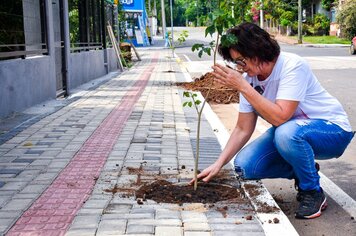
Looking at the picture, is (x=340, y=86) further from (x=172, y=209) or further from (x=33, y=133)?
(x=172, y=209)

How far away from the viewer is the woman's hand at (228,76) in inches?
142

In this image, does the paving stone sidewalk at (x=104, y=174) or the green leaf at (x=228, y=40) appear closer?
the paving stone sidewalk at (x=104, y=174)

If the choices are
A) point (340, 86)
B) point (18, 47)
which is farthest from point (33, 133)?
point (340, 86)

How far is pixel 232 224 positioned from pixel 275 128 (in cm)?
98

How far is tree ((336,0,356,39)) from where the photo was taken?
37.7m

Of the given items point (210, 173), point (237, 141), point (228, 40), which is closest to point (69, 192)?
point (210, 173)

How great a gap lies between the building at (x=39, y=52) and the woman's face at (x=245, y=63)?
5.14m

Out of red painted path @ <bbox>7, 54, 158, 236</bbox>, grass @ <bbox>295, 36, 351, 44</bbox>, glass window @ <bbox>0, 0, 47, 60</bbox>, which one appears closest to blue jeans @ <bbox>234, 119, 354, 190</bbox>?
red painted path @ <bbox>7, 54, 158, 236</bbox>

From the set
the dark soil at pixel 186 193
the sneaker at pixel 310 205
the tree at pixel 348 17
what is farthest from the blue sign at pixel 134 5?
the sneaker at pixel 310 205

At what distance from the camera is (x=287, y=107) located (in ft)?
12.5

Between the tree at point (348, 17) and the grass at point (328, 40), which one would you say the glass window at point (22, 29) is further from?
the grass at point (328, 40)

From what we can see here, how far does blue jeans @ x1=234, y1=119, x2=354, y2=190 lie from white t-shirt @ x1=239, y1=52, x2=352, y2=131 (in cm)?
7

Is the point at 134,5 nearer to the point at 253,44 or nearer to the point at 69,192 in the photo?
the point at 69,192

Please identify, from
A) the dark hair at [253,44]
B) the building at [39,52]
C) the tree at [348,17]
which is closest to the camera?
the dark hair at [253,44]
